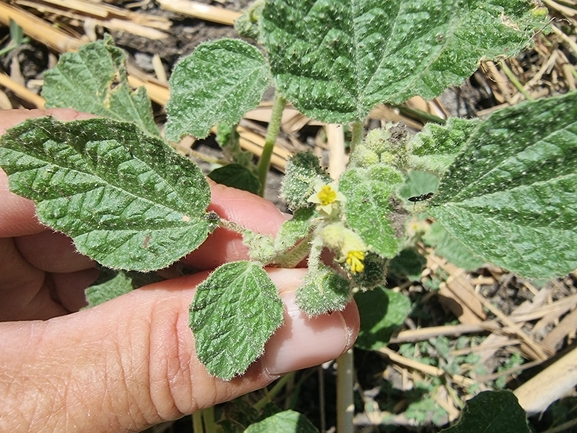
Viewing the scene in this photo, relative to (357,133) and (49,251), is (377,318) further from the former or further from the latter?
(49,251)

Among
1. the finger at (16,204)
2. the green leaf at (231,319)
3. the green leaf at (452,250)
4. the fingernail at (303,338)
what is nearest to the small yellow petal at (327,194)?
the green leaf at (231,319)

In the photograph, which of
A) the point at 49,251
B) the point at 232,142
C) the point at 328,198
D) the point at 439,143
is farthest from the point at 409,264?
the point at 49,251

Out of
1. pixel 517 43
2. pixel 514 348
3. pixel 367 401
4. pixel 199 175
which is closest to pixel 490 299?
pixel 514 348

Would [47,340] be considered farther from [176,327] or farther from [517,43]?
[517,43]

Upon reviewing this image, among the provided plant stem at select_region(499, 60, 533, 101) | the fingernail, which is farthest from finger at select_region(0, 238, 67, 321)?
plant stem at select_region(499, 60, 533, 101)

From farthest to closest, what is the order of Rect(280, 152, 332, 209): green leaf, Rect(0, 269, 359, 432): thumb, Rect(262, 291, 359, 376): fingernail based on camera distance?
Rect(262, 291, 359, 376): fingernail
Rect(0, 269, 359, 432): thumb
Rect(280, 152, 332, 209): green leaf

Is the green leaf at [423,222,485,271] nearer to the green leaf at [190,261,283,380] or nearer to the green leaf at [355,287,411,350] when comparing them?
the green leaf at [355,287,411,350]
